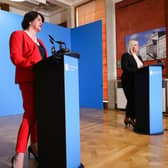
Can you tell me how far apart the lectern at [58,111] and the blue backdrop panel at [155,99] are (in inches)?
57.7

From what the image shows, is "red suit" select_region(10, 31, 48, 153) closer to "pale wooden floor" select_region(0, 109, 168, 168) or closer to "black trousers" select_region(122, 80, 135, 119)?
"pale wooden floor" select_region(0, 109, 168, 168)

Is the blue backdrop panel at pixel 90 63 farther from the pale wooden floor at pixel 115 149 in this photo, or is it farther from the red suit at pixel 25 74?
the red suit at pixel 25 74

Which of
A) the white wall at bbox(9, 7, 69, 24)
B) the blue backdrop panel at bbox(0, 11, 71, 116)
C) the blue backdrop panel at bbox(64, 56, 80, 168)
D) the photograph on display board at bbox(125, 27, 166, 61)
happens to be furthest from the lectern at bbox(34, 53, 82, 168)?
the white wall at bbox(9, 7, 69, 24)

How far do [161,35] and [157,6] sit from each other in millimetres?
694

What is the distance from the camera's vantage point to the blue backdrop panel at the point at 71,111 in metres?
1.28

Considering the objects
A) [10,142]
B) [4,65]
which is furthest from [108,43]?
[10,142]

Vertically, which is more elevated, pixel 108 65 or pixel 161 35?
pixel 161 35

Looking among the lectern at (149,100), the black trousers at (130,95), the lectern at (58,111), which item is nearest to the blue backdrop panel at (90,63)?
the black trousers at (130,95)

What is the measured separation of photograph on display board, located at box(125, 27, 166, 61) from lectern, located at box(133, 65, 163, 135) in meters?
2.01

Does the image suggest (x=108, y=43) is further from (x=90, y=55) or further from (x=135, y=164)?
(x=135, y=164)

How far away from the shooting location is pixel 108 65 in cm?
533

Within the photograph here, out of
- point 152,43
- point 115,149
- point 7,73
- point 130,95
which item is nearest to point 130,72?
point 130,95

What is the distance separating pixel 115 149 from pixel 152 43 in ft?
10.6

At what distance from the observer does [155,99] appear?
258 centimetres
